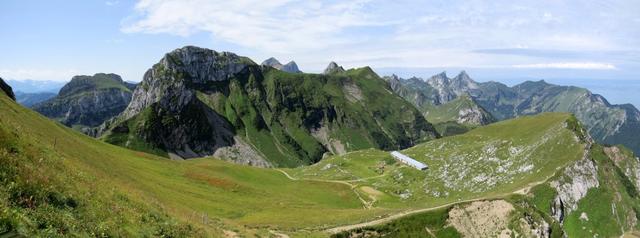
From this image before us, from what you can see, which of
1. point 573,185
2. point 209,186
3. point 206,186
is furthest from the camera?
point 573,185

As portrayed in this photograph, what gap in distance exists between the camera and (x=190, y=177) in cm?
10469

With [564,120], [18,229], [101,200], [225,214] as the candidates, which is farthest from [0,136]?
[564,120]

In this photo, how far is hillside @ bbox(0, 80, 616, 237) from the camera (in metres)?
23.4

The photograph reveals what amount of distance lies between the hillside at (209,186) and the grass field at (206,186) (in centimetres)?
13

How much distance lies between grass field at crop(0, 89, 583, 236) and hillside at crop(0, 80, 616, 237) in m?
0.13

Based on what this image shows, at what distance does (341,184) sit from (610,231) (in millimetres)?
88585

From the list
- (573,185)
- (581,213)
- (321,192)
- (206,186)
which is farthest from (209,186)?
(581,213)

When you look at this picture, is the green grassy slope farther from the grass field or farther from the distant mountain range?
the grass field

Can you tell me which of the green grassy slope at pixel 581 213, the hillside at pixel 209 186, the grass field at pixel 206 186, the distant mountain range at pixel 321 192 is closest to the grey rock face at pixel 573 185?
the distant mountain range at pixel 321 192

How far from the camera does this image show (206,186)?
102m

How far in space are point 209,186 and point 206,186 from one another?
967 mm

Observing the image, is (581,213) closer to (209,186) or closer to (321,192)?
(321,192)

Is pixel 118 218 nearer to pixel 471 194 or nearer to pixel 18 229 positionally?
pixel 18 229

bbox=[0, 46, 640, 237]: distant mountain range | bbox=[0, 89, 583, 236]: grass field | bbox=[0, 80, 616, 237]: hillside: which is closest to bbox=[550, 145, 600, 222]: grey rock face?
bbox=[0, 46, 640, 237]: distant mountain range
